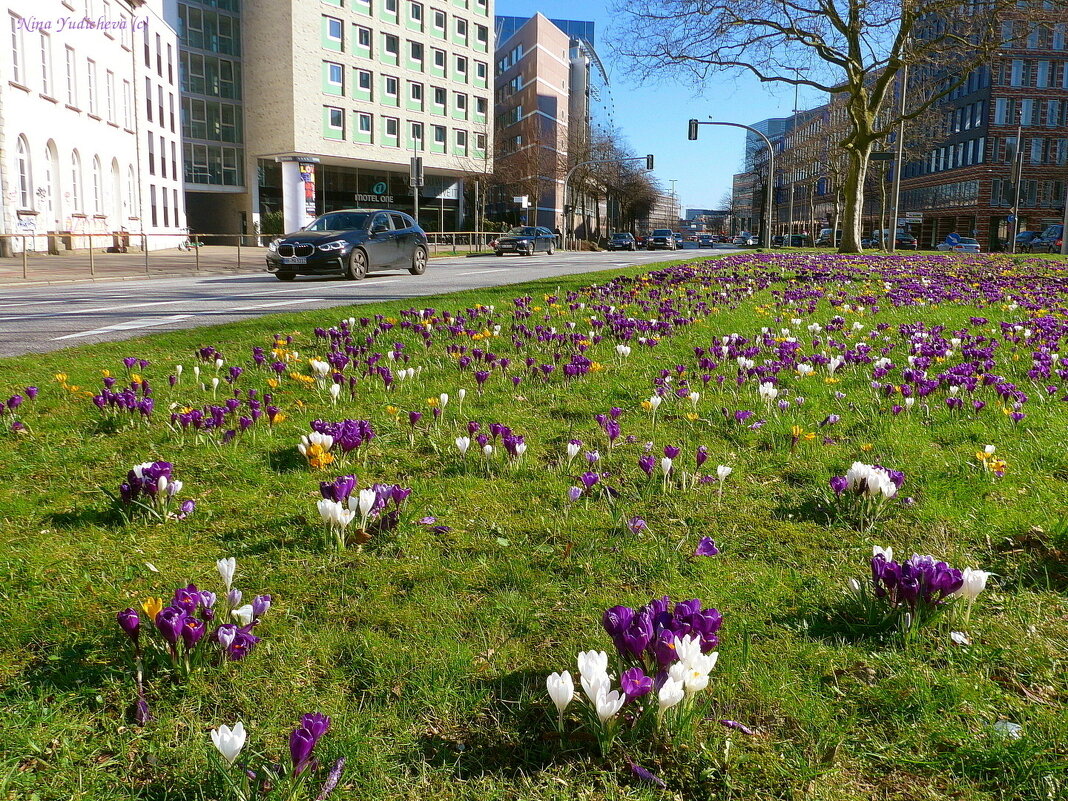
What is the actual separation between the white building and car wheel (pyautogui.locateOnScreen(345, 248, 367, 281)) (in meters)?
8.20

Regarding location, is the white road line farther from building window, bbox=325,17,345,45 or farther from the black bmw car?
building window, bbox=325,17,345,45

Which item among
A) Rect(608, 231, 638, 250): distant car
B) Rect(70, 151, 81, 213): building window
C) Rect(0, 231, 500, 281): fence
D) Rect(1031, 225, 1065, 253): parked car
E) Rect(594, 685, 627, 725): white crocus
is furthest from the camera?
Rect(608, 231, 638, 250): distant car

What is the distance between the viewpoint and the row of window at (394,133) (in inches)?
2277

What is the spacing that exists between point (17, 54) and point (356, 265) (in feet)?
59.0

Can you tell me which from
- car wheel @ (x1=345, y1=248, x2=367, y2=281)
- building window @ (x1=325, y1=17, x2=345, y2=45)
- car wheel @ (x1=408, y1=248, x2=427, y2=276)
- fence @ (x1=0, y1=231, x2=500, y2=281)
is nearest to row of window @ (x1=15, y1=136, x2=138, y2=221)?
fence @ (x1=0, y1=231, x2=500, y2=281)

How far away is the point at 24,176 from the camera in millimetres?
29734

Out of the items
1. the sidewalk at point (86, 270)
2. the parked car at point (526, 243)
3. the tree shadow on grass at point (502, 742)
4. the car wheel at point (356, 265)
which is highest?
the parked car at point (526, 243)

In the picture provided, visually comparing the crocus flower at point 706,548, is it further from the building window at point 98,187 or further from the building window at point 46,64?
the building window at point 98,187

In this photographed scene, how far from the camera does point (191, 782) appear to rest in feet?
5.86

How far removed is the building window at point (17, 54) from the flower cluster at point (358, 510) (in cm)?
3209

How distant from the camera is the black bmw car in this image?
19.7 meters

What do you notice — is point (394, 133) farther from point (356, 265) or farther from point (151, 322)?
point (151, 322)

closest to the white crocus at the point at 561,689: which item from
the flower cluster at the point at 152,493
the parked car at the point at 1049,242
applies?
the flower cluster at the point at 152,493

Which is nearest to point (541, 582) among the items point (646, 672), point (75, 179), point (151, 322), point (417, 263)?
point (646, 672)
